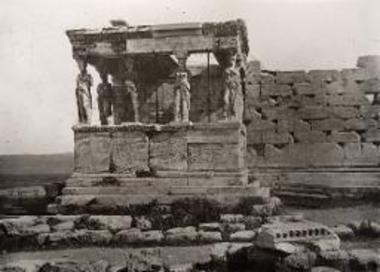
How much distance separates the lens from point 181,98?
37.6ft

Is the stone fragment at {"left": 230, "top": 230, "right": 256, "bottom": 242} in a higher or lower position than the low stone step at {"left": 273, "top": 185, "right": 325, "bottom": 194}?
lower

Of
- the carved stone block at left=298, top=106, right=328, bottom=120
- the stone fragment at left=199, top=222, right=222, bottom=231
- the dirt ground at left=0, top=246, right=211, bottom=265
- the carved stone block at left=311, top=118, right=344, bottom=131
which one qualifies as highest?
the carved stone block at left=298, top=106, right=328, bottom=120

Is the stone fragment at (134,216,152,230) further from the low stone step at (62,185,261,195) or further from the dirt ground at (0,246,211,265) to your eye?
the low stone step at (62,185,261,195)

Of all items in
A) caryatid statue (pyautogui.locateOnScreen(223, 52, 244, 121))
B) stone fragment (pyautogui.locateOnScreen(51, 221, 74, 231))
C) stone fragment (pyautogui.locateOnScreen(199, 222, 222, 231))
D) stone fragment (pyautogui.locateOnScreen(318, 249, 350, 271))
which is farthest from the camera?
caryatid statue (pyautogui.locateOnScreen(223, 52, 244, 121))

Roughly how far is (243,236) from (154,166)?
3372 millimetres

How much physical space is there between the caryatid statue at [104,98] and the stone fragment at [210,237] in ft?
17.0

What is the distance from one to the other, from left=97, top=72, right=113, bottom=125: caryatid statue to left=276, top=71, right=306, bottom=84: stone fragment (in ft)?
15.2

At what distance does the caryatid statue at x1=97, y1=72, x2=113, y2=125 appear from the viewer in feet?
43.3

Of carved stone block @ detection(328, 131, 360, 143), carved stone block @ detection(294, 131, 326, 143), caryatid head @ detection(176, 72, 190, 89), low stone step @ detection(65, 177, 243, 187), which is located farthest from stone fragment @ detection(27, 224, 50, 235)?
carved stone block @ detection(328, 131, 360, 143)

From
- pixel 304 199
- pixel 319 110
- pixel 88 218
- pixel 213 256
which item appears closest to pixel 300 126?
pixel 319 110

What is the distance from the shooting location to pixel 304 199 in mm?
12945

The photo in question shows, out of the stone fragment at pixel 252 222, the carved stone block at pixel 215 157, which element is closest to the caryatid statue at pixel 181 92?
the carved stone block at pixel 215 157

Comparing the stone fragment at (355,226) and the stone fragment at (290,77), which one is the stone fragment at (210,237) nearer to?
the stone fragment at (355,226)

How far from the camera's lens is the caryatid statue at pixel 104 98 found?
13211 millimetres
